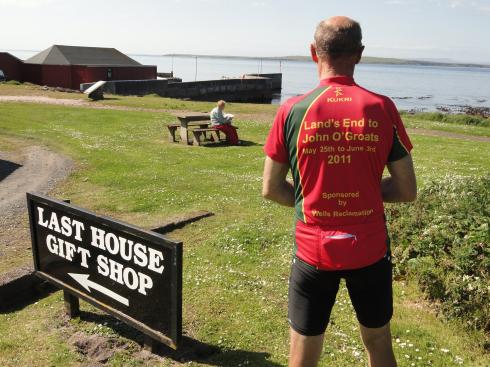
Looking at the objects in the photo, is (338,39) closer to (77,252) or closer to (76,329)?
(77,252)

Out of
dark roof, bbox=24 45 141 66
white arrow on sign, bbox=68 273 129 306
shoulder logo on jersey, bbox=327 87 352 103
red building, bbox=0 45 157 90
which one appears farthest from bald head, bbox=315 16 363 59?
dark roof, bbox=24 45 141 66

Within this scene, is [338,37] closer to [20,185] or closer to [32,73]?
[20,185]

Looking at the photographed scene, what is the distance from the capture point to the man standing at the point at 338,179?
276 centimetres

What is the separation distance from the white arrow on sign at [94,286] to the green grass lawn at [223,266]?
24.6 inches

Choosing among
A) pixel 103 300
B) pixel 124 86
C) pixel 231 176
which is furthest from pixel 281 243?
pixel 124 86

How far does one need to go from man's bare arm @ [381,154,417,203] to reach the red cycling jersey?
7 cm

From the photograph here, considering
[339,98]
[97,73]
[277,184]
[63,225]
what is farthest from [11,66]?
[339,98]

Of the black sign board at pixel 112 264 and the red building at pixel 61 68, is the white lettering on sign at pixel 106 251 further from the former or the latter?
the red building at pixel 61 68

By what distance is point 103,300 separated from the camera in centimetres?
512

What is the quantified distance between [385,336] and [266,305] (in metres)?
2.97

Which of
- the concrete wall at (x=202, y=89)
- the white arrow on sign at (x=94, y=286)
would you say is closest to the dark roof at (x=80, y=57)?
the concrete wall at (x=202, y=89)

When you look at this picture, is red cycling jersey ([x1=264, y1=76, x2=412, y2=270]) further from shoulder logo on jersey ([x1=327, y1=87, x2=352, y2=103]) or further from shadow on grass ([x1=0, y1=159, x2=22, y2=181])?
shadow on grass ([x1=0, y1=159, x2=22, y2=181])

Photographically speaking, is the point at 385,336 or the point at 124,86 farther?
the point at 124,86

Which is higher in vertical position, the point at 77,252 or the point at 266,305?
the point at 77,252
